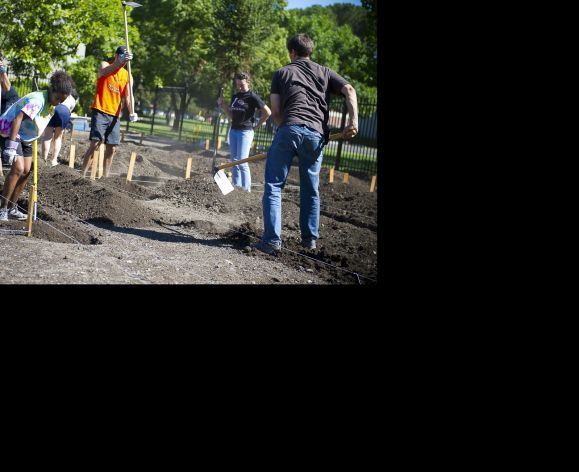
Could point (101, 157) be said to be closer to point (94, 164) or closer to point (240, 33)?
point (94, 164)

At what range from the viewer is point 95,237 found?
5660mm

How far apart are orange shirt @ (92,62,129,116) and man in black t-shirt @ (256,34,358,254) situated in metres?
3.33

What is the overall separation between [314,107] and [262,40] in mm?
10989

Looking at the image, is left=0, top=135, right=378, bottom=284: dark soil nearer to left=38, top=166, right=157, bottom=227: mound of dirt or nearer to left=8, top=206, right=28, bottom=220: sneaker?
left=38, top=166, right=157, bottom=227: mound of dirt

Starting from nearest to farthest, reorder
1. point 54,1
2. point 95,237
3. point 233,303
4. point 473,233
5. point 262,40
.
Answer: point 233,303 → point 95,237 → point 473,233 → point 54,1 → point 262,40

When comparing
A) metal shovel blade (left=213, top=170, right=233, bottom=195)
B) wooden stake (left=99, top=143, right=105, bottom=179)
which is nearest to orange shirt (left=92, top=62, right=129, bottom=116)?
wooden stake (left=99, top=143, right=105, bottom=179)

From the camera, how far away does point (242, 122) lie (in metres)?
8.84

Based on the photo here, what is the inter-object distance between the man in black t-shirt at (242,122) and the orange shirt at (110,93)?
1387mm

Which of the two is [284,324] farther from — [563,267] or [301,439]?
[563,267]

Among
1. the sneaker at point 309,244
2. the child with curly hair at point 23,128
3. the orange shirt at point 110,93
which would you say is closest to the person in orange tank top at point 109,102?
the orange shirt at point 110,93

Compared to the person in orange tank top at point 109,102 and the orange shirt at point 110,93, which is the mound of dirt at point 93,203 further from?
the orange shirt at point 110,93

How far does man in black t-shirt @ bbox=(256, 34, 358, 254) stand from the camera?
5.79 m

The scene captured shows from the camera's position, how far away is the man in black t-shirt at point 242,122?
8.82 meters

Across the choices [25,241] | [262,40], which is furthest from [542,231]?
[262,40]
